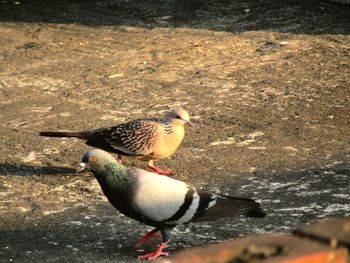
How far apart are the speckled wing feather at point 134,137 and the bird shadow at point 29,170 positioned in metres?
0.50

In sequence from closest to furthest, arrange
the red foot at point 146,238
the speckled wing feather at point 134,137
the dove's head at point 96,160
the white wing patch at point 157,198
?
the white wing patch at point 157,198 → the dove's head at point 96,160 → the red foot at point 146,238 → the speckled wing feather at point 134,137

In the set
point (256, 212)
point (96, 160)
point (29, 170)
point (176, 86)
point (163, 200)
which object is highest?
point (96, 160)

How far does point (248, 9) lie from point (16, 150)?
4.83 meters

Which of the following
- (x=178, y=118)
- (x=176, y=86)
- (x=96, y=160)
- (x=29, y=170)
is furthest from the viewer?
(x=176, y=86)

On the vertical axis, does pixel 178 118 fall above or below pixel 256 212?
above

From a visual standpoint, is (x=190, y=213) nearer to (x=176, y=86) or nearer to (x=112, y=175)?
(x=112, y=175)

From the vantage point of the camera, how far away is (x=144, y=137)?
613 centimetres

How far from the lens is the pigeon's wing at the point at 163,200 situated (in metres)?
4.75

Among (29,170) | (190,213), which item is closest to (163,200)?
(190,213)

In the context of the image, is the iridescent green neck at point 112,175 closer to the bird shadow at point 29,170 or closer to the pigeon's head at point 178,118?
the pigeon's head at point 178,118

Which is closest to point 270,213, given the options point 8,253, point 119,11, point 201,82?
point 8,253

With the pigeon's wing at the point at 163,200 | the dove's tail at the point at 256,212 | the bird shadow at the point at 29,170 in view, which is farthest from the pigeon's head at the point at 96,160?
the bird shadow at the point at 29,170

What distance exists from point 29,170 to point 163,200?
2074mm

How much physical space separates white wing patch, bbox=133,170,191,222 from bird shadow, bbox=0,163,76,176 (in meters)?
1.81
